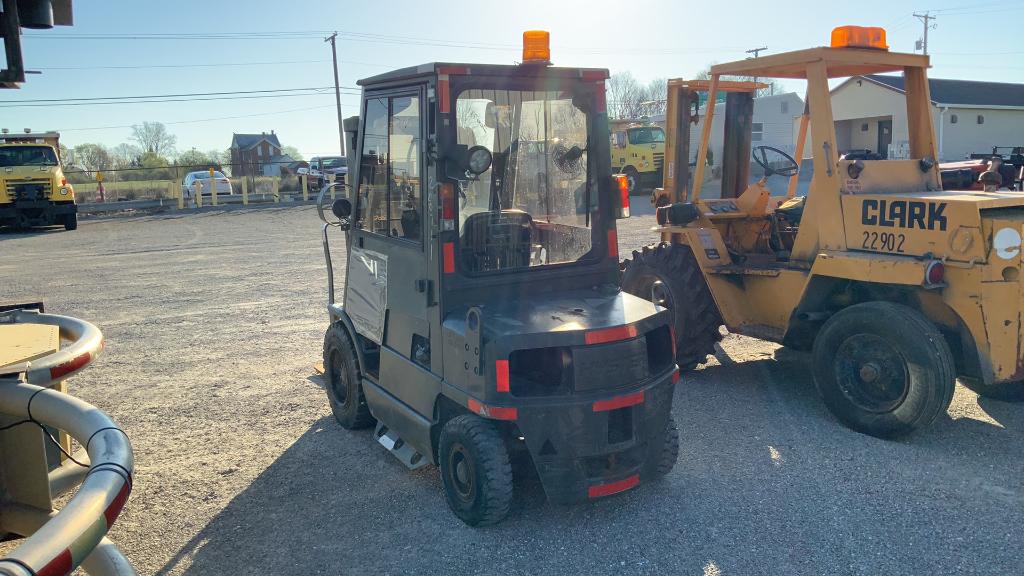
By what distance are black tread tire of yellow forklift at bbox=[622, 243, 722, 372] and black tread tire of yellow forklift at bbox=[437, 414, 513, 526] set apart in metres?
2.94

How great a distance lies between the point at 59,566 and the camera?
5.83 ft

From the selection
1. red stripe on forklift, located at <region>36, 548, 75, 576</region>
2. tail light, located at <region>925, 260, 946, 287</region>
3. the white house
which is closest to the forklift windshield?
tail light, located at <region>925, 260, 946, 287</region>

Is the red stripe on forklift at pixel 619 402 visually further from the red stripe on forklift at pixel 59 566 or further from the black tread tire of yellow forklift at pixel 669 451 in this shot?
the red stripe on forklift at pixel 59 566

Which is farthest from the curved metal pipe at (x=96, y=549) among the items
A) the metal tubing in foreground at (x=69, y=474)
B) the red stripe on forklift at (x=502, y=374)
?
the red stripe on forklift at (x=502, y=374)

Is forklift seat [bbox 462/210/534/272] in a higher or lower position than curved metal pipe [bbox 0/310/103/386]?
higher

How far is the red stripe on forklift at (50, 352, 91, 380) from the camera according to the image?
2904 mm

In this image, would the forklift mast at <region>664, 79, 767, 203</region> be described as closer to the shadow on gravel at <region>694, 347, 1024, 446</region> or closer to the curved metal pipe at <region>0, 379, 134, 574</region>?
the shadow on gravel at <region>694, 347, 1024, 446</region>

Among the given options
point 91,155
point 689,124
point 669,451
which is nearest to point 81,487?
point 669,451

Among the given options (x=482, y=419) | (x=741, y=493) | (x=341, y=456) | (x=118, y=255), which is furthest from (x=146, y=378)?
(x=118, y=255)

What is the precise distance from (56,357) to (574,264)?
2.78m

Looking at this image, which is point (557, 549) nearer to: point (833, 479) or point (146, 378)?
point (833, 479)

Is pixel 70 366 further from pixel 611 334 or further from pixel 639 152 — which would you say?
pixel 639 152

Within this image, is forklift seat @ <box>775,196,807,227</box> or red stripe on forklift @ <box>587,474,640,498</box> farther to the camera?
forklift seat @ <box>775,196,807,227</box>

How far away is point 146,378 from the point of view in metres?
7.02
